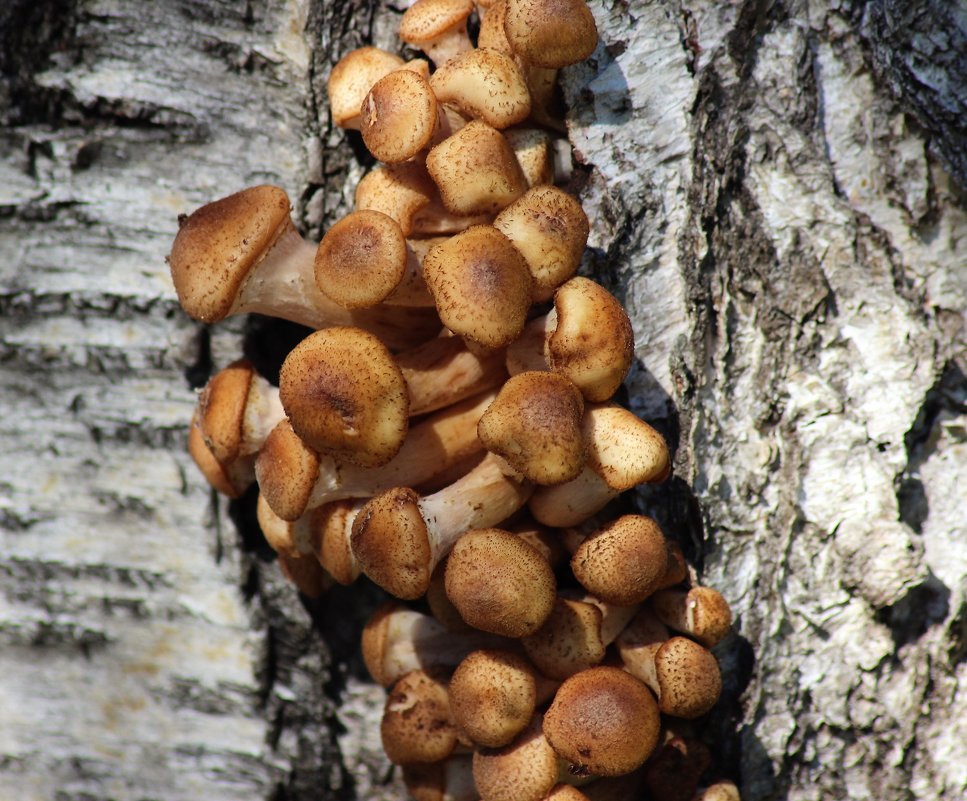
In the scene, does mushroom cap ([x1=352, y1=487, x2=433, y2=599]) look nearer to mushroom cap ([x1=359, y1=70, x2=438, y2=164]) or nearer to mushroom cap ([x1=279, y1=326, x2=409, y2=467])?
mushroom cap ([x1=279, y1=326, x2=409, y2=467])

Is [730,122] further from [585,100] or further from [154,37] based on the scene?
[154,37]

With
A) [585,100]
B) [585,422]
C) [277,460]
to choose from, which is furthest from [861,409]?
[277,460]

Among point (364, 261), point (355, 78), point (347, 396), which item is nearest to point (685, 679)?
point (347, 396)

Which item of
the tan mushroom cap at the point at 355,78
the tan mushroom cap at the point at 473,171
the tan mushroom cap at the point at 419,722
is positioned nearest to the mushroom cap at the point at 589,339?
the tan mushroom cap at the point at 473,171

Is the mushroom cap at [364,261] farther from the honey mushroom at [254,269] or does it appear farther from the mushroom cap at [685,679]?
the mushroom cap at [685,679]

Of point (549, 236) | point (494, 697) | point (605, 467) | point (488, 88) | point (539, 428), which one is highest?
point (488, 88)

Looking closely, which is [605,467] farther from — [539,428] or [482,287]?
[482,287]
